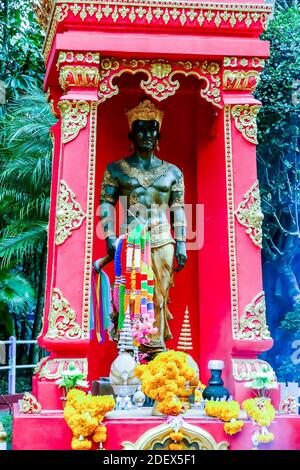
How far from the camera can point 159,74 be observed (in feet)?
18.6

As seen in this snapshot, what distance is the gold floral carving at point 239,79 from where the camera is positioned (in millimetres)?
5645

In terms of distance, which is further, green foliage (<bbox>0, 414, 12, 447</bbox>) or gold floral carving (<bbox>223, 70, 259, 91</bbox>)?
green foliage (<bbox>0, 414, 12, 447</bbox>)

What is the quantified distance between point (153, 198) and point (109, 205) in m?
0.43

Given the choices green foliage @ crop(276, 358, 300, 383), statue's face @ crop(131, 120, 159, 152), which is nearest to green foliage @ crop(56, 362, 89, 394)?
statue's face @ crop(131, 120, 159, 152)

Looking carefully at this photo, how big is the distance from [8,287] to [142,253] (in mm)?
4264

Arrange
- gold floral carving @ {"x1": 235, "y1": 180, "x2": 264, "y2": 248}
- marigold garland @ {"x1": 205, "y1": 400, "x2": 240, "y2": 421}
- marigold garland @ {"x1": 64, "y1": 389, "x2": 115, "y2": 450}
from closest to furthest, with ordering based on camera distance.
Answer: marigold garland @ {"x1": 64, "y1": 389, "x2": 115, "y2": 450}, marigold garland @ {"x1": 205, "y1": 400, "x2": 240, "y2": 421}, gold floral carving @ {"x1": 235, "y1": 180, "x2": 264, "y2": 248}

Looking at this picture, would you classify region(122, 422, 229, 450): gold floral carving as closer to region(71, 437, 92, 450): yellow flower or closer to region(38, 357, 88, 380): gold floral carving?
region(71, 437, 92, 450): yellow flower

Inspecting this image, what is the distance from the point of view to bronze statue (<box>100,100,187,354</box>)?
6.03 metres

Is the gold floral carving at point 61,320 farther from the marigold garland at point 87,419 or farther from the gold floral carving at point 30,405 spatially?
the marigold garland at point 87,419

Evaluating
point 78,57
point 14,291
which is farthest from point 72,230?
point 14,291

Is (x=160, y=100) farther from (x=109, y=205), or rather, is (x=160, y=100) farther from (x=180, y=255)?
(x=180, y=255)

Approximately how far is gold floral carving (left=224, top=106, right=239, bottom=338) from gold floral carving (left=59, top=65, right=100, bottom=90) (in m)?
1.20

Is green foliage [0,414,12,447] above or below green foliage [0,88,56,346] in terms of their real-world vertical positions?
below
